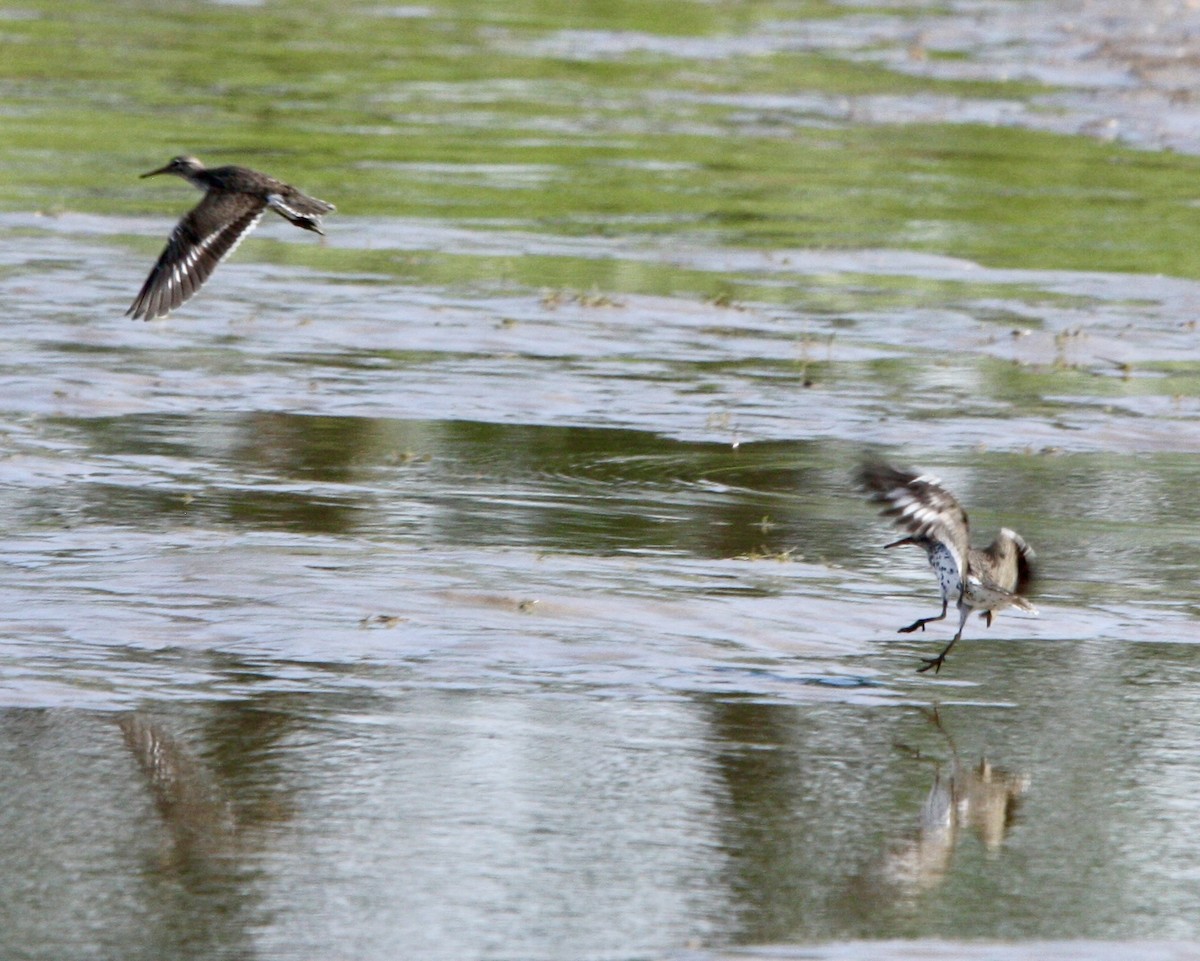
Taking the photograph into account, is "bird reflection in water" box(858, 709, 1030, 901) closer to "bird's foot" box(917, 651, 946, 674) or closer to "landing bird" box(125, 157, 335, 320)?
"bird's foot" box(917, 651, 946, 674)

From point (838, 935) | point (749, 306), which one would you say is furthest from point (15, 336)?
point (838, 935)

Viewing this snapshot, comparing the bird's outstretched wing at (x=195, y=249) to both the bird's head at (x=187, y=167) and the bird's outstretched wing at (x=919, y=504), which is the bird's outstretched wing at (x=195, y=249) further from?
the bird's outstretched wing at (x=919, y=504)

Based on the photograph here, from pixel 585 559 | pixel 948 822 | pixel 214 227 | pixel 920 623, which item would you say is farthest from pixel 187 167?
pixel 948 822

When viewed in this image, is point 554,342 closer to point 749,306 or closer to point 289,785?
point 749,306

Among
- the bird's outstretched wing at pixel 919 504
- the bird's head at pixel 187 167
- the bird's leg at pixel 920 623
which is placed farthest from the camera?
the bird's head at pixel 187 167

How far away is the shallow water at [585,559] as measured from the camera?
6.25 m

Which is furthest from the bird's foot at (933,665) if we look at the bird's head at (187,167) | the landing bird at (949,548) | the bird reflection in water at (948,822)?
the bird's head at (187,167)

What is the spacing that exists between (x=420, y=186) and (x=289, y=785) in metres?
14.4

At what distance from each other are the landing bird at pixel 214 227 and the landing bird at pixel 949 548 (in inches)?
161

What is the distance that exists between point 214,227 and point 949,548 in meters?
4.71

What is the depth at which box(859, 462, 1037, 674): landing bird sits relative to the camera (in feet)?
26.8

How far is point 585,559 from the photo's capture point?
383 inches

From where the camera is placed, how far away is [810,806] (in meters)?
6.89

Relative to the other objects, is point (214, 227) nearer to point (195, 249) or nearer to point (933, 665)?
point (195, 249)
